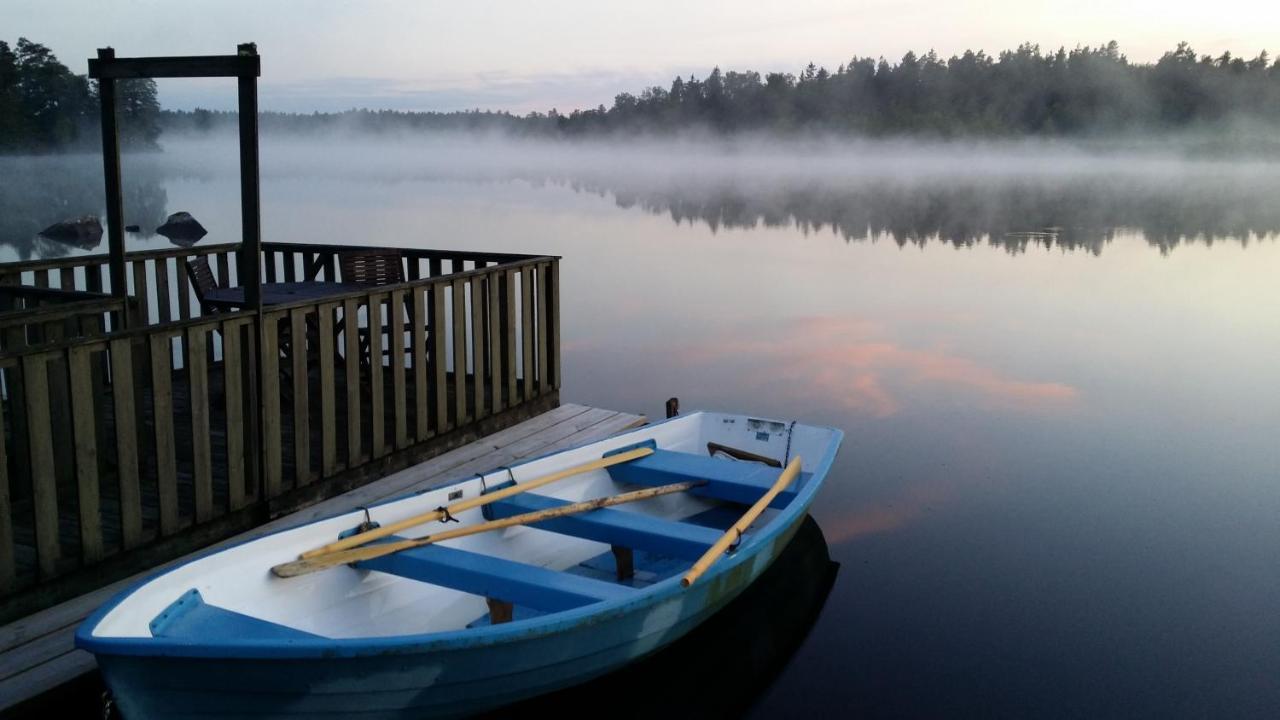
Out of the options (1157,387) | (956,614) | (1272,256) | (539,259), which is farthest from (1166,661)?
(1272,256)

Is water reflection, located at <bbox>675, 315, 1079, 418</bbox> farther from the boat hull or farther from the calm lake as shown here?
the boat hull

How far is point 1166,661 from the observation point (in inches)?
235

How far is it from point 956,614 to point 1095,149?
124 metres

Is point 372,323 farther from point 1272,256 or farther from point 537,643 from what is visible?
point 1272,256

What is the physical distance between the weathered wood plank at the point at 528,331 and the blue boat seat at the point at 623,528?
2484mm

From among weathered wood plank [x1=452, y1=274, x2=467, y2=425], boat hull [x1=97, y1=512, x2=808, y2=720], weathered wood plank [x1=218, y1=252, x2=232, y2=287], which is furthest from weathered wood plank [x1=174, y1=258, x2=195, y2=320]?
boat hull [x1=97, y1=512, x2=808, y2=720]

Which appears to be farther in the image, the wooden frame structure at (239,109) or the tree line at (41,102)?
the tree line at (41,102)

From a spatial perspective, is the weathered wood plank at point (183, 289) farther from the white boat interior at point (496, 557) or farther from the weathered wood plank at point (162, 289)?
the white boat interior at point (496, 557)

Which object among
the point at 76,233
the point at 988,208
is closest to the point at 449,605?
the point at 76,233

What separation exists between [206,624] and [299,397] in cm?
203

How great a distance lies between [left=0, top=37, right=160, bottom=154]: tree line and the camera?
244 feet

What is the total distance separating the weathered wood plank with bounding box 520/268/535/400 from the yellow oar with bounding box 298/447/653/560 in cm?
164

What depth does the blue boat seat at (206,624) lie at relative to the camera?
388 centimetres

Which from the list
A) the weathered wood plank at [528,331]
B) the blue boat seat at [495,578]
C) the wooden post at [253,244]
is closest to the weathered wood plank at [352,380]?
the wooden post at [253,244]
